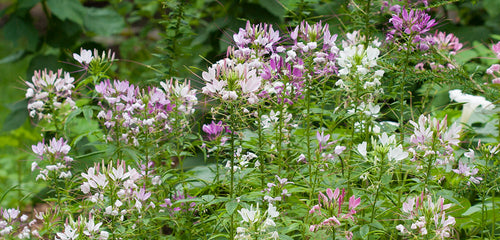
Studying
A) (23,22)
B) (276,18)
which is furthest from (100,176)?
(23,22)

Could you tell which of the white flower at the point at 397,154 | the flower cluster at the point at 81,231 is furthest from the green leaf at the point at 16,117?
the white flower at the point at 397,154

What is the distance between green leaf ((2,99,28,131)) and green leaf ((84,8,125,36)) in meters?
0.69

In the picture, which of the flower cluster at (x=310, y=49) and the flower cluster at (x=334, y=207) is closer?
the flower cluster at (x=334, y=207)

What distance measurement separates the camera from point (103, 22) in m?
3.61

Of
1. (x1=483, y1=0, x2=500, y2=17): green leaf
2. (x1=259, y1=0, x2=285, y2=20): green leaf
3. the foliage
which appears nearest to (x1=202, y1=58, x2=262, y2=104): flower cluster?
the foliage

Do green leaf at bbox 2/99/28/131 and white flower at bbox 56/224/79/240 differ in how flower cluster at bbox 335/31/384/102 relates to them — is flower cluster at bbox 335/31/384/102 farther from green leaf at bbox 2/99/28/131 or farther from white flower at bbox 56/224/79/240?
green leaf at bbox 2/99/28/131

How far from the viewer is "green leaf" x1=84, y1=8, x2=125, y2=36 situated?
3539mm

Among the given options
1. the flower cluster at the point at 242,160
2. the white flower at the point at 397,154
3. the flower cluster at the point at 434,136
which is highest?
the flower cluster at the point at 434,136

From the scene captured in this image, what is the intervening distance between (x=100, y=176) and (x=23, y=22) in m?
2.61

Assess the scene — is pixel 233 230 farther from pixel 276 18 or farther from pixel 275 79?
pixel 276 18

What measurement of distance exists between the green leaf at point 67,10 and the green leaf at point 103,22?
0.08m

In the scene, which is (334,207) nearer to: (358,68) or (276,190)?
(276,190)

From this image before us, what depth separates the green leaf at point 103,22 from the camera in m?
3.54

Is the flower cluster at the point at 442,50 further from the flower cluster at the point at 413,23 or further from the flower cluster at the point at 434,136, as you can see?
the flower cluster at the point at 434,136
